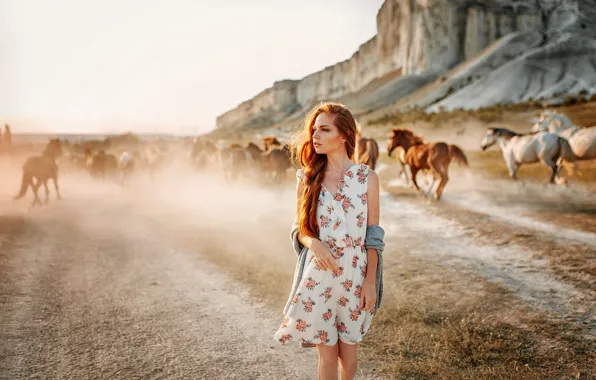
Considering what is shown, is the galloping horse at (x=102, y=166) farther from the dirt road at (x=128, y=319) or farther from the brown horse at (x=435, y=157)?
the brown horse at (x=435, y=157)

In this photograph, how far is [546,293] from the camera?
6.04 metres

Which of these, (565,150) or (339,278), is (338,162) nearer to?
(339,278)

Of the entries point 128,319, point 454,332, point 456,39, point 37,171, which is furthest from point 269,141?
point 456,39

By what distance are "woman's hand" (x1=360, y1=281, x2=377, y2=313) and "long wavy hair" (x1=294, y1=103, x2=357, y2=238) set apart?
1.51 ft

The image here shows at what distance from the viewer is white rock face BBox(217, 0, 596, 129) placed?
86.5 m

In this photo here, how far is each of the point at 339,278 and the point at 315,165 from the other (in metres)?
0.78

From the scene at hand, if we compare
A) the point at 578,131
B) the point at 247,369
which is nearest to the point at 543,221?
the point at 578,131

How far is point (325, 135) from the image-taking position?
292 centimetres

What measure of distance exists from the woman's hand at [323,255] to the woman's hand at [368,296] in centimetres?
24

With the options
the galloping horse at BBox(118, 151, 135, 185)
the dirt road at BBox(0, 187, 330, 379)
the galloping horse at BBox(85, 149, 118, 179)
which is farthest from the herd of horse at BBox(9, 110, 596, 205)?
the galloping horse at BBox(85, 149, 118, 179)

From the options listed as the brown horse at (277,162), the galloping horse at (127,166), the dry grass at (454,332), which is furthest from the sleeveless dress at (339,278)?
the galloping horse at (127,166)

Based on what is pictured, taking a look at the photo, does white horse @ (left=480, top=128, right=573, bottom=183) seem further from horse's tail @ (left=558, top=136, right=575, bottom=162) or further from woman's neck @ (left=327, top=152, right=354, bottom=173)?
woman's neck @ (left=327, top=152, right=354, bottom=173)

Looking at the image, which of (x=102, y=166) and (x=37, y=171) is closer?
(x=37, y=171)

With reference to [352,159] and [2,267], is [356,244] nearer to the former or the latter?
[352,159]
